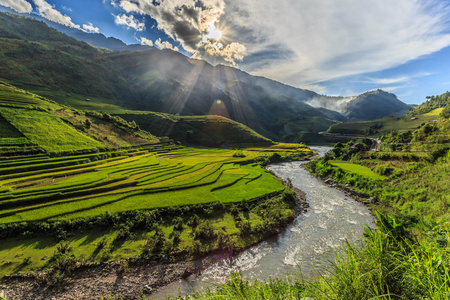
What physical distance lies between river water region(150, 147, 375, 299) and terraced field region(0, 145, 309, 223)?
27.8 ft

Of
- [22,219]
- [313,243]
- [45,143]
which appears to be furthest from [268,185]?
[45,143]

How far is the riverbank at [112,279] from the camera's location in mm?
14656

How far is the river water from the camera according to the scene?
55.7 ft

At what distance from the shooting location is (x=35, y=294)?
14492mm

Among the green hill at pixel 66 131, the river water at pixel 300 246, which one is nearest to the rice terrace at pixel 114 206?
the green hill at pixel 66 131

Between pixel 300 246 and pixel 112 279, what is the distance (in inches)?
751

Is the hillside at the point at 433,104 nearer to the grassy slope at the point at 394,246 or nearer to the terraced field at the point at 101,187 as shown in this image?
the grassy slope at the point at 394,246

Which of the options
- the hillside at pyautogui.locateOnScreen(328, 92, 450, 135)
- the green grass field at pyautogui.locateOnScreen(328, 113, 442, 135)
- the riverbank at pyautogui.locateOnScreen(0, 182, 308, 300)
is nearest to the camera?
the riverbank at pyautogui.locateOnScreen(0, 182, 308, 300)

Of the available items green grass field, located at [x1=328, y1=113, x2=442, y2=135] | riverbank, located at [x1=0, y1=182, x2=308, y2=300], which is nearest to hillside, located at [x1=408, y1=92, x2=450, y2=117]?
green grass field, located at [x1=328, y1=113, x2=442, y2=135]

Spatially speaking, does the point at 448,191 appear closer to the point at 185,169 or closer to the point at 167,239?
the point at 167,239

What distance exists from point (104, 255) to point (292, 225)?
22.3 meters

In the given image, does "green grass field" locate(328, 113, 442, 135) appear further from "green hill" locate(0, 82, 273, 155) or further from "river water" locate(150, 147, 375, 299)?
"river water" locate(150, 147, 375, 299)

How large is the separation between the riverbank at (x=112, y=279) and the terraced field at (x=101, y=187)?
24.0 feet

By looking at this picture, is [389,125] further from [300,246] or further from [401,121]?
[300,246]
